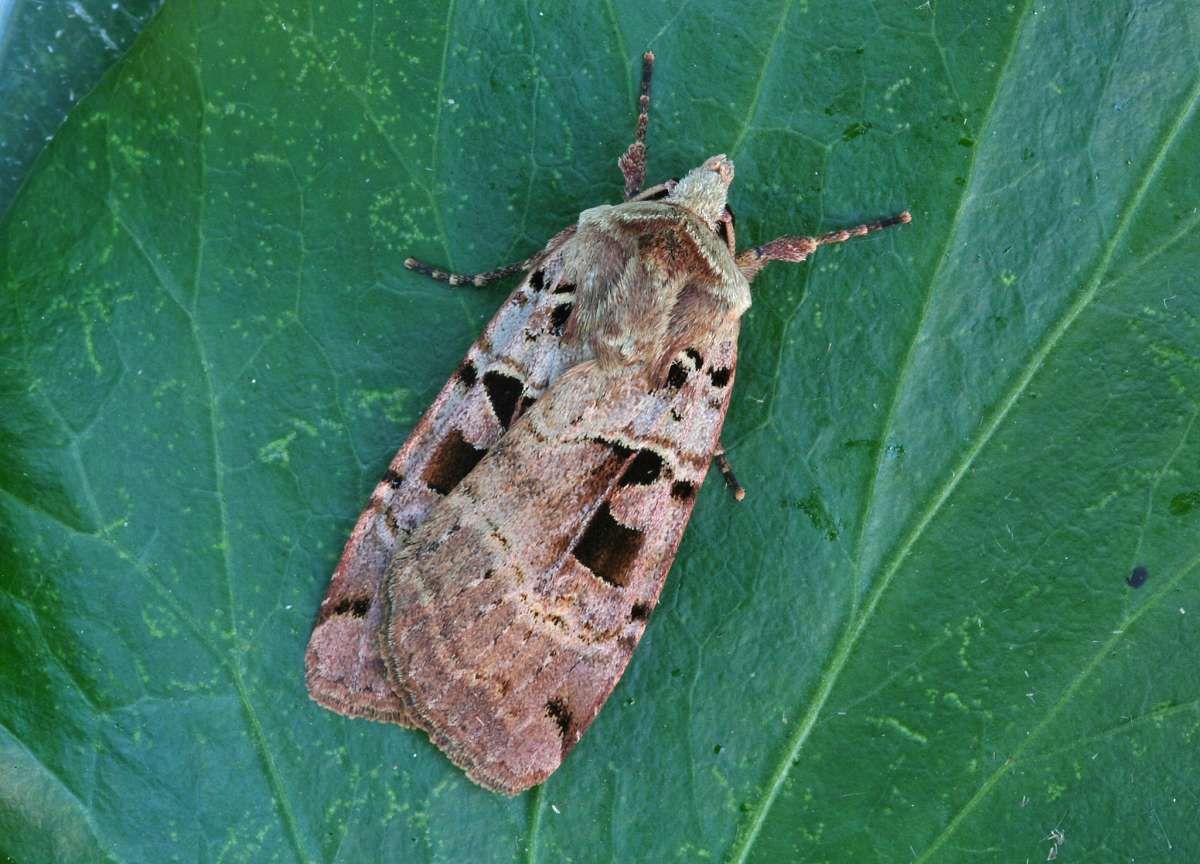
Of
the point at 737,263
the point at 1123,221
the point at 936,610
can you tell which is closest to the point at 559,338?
the point at 737,263

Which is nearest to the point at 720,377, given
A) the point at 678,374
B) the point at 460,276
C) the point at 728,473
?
the point at 678,374

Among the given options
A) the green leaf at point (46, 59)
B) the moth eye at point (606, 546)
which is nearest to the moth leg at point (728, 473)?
the moth eye at point (606, 546)

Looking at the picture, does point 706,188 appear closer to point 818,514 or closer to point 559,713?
point 818,514

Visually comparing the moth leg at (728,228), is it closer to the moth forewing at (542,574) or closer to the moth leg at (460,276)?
the moth forewing at (542,574)

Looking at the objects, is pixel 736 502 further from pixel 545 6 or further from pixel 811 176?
pixel 545 6

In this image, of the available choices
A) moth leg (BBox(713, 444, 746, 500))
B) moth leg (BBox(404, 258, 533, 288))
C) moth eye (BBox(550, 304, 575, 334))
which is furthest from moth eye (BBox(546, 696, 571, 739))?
moth leg (BBox(404, 258, 533, 288))
